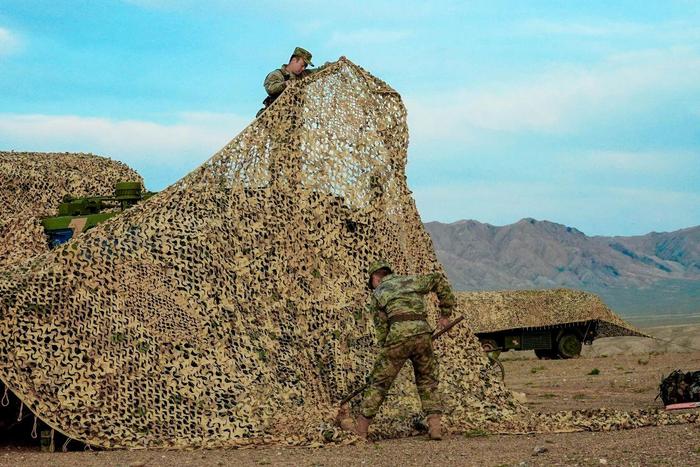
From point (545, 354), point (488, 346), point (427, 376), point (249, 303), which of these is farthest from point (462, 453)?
point (545, 354)

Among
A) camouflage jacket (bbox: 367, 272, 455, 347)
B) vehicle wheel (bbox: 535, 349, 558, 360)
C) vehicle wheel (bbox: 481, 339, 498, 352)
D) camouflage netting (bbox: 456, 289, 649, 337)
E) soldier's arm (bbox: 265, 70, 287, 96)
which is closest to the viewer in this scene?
camouflage jacket (bbox: 367, 272, 455, 347)

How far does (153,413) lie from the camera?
446 inches

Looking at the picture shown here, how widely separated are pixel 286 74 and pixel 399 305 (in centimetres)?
357

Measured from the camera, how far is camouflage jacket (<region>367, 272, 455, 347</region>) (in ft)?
36.8

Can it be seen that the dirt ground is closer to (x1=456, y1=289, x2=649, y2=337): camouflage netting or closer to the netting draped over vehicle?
the netting draped over vehicle

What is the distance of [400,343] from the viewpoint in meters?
11.2

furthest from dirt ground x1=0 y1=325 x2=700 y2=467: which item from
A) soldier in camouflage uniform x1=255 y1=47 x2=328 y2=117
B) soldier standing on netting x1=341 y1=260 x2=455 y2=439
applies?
soldier in camouflage uniform x1=255 y1=47 x2=328 y2=117

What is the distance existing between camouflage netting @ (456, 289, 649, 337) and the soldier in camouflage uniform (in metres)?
18.1

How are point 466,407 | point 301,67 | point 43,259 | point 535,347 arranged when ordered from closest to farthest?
point 43,259
point 466,407
point 301,67
point 535,347

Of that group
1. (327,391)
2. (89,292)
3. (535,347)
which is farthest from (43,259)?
(535,347)

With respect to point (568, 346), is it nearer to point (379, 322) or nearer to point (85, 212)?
Result: point (85, 212)

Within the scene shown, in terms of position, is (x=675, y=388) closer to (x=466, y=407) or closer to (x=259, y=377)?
(x=466, y=407)

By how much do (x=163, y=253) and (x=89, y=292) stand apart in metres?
0.87

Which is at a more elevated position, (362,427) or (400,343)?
(400,343)
